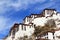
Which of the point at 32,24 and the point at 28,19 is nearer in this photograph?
the point at 32,24

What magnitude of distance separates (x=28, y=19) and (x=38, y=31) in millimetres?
15758

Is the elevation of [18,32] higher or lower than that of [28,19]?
lower

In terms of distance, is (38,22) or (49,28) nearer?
(49,28)

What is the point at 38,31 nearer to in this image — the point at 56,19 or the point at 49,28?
the point at 49,28

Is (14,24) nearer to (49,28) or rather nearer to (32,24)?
(32,24)

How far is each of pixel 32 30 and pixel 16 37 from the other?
578 centimetres

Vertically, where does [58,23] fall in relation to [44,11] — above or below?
below

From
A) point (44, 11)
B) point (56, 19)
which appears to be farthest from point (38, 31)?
point (44, 11)

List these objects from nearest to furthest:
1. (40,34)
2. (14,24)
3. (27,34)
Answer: (40,34)
(27,34)
(14,24)

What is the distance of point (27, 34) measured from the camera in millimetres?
72000

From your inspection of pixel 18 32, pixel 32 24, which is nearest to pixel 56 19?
pixel 32 24

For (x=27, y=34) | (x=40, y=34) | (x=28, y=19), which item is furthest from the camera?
(x=28, y=19)

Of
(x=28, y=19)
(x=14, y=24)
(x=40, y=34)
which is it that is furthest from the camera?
(x=28, y=19)

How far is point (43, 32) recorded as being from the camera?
218ft
